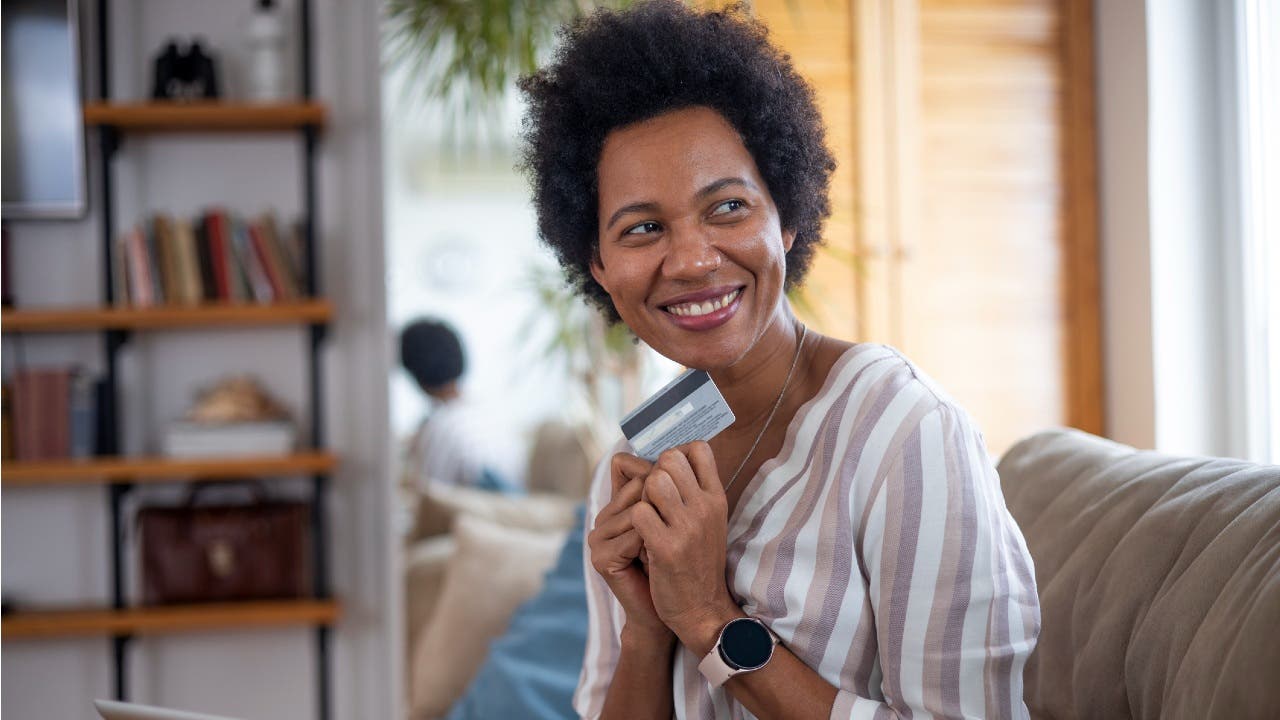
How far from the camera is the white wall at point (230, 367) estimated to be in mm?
2941

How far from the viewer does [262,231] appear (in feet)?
9.31

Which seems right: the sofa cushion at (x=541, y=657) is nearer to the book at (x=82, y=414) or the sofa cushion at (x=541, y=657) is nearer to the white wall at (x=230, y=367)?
the white wall at (x=230, y=367)

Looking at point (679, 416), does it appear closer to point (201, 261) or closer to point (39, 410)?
point (201, 261)

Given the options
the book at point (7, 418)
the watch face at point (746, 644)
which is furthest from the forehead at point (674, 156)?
the book at point (7, 418)

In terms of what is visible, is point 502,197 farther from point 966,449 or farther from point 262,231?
point 966,449

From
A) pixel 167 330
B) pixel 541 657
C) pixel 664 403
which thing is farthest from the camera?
pixel 167 330

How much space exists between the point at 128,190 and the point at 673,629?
94.4 inches

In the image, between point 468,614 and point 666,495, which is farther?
point 468,614

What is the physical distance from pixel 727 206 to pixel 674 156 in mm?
74

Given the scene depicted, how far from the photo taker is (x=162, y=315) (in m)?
2.74

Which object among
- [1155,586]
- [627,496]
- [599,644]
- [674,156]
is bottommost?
[599,644]

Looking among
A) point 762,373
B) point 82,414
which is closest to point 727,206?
point 762,373

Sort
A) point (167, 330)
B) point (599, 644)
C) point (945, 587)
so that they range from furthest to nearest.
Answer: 1. point (167, 330)
2. point (599, 644)
3. point (945, 587)

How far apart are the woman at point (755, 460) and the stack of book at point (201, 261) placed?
1.74 meters
